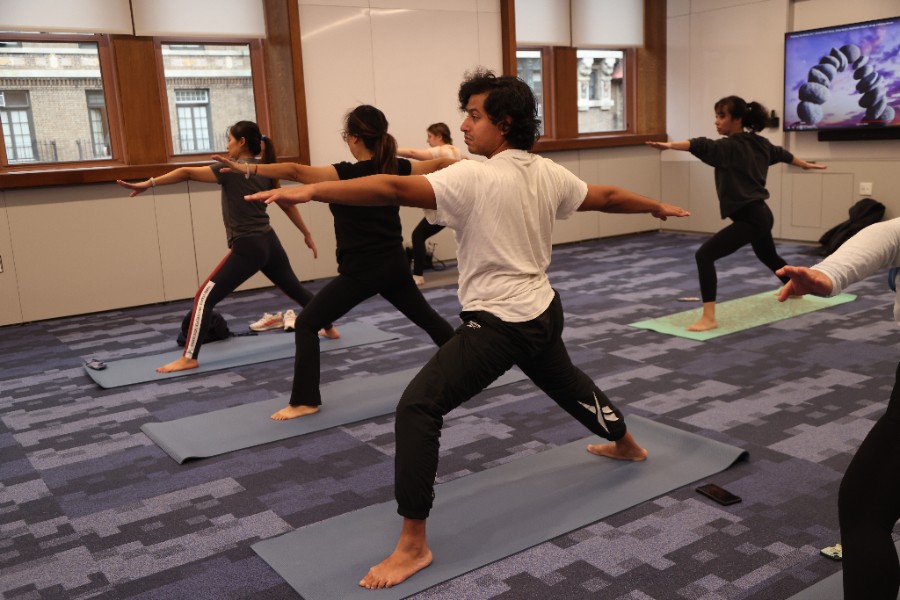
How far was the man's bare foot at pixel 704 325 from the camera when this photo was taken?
493 centimetres

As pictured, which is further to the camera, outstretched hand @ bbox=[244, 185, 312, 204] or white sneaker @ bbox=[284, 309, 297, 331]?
white sneaker @ bbox=[284, 309, 297, 331]

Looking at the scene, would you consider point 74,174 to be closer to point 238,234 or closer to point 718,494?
point 238,234

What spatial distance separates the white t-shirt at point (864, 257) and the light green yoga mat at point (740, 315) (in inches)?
126

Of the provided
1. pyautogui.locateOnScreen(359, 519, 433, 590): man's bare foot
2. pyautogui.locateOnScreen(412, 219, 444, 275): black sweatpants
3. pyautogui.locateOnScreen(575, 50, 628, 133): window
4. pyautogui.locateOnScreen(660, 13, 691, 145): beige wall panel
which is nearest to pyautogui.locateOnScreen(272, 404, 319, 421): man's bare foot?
pyautogui.locateOnScreen(359, 519, 433, 590): man's bare foot

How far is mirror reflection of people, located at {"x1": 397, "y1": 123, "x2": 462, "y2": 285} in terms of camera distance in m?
6.13

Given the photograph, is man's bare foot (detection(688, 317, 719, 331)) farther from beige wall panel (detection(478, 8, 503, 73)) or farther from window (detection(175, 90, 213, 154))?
window (detection(175, 90, 213, 154))

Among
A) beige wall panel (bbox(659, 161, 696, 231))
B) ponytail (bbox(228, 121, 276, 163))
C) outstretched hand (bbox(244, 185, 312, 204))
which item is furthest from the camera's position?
beige wall panel (bbox(659, 161, 696, 231))

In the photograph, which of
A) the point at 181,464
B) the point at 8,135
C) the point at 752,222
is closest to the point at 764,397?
the point at 752,222

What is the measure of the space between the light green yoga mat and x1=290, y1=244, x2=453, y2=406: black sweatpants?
1844 millimetres

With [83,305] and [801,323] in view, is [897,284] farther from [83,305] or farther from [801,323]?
[83,305]

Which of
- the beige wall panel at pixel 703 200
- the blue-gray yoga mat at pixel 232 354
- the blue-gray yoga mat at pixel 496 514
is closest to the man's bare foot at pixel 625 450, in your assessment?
the blue-gray yoga mat at pixel 496 514

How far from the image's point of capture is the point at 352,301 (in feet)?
11.8

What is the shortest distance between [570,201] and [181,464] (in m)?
1.87

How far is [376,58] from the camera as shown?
7.38 meters
